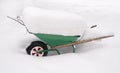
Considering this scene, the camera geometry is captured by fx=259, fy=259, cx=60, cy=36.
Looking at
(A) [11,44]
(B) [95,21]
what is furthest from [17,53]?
(B) [95,21]

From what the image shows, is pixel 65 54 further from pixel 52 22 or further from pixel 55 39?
pixel 52 22

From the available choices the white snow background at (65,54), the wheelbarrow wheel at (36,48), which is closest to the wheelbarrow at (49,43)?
the wheelbarrow wheel at (36,48)

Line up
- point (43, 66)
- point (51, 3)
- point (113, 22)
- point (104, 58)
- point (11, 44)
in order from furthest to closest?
point (51, 3), point (113, 22), point (11, 44), point (104, 58), point (43, 66)

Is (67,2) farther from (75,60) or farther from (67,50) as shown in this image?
(75,60)

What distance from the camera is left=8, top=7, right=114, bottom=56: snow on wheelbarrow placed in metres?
4.14

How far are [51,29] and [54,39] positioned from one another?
18cm

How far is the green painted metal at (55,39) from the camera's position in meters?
4.20

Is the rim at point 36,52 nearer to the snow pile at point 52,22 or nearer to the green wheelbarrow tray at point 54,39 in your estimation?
the green wheelbarrow tray at point 54,39

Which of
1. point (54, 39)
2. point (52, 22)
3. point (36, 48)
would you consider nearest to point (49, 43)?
point (54, 39)

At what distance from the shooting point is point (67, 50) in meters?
4.63

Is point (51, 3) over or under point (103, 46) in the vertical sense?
over

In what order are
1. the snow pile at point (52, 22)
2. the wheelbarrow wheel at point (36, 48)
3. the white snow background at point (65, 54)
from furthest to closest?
the wheelbarrow wheel at point (36, 48) → the snow pile at point (52, 22) → the white snow background at point (65, 54)

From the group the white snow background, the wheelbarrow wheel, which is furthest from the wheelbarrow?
the white snow background

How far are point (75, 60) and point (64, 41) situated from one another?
43 cm
